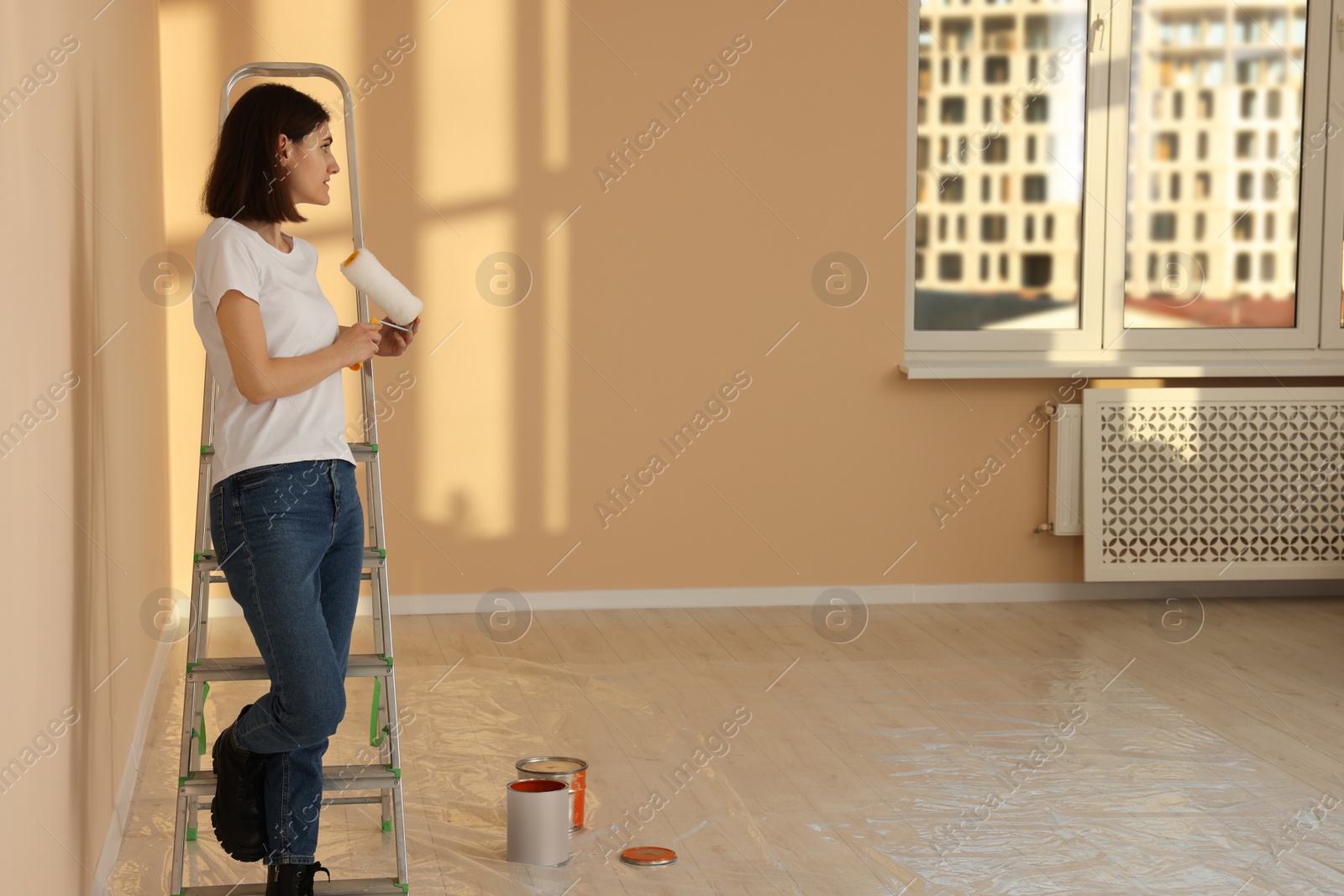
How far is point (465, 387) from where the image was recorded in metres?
4.38

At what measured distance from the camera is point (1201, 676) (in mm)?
3633

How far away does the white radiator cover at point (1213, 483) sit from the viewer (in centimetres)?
455

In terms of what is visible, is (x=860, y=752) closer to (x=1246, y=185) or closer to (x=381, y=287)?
(x=381, y=287)

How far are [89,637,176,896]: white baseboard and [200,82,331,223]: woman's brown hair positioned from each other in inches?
41.9

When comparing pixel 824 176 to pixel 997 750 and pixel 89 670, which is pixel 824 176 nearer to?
pixel 997 750

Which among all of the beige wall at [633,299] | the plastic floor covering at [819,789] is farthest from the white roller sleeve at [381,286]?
the beige wall at [633,299]

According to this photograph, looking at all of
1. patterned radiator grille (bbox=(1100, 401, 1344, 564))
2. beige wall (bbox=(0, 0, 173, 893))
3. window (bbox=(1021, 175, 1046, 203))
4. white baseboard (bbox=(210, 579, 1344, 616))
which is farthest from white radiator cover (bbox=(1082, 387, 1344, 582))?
beige wall (bbox=(0, 0, 173, 893))

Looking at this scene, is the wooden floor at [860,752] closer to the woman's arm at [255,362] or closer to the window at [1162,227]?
the woman's arm at [255,362]

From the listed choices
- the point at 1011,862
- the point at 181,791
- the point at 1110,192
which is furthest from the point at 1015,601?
the point at 181,791

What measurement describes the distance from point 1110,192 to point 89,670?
3779mm

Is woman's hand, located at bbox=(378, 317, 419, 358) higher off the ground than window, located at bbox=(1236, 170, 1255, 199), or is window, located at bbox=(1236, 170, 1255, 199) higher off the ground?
window, located at bbox=(1236, 170, 1255, 199)

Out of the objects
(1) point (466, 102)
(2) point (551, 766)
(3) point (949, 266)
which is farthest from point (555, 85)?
(2) point (551, 766)

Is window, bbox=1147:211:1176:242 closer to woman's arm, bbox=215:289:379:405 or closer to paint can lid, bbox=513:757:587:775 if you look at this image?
paint can lid, bbox=513:757:587:775

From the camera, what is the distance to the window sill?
453 centimetres
